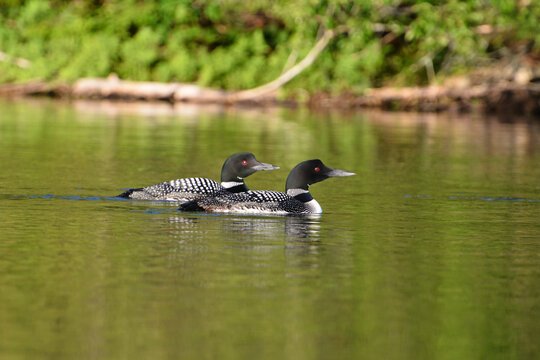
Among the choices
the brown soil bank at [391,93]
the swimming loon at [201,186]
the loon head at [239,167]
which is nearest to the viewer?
the swimming loon at [201,186]

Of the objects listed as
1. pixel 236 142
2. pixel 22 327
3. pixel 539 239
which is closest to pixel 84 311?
pixel 22 327

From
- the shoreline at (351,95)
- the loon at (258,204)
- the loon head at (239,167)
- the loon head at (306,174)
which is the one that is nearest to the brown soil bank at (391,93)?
the shoreline at (351,95)

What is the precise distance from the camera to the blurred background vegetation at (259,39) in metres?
42.6

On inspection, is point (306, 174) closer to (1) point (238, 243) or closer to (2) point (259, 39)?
(1) point (238, 243)

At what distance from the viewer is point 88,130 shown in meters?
30.3

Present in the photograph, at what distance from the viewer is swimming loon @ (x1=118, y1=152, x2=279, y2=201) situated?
15492 mm

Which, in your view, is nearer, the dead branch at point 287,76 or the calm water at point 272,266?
the calm water at point 272,266

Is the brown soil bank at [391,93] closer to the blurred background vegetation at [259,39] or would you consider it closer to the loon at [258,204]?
the blurred background vegetation at [259,39]

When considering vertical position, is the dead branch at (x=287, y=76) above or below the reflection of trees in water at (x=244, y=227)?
above

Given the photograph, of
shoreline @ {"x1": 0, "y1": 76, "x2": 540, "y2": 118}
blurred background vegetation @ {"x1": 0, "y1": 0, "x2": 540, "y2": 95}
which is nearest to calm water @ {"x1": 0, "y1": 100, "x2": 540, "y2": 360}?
blurred background vegetation @ {"x1": 0, "y1": 0, "x2": 540, "y2": 95}

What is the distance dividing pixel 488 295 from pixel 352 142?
18904mm

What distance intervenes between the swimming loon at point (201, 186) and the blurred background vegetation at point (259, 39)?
26208 millimetres

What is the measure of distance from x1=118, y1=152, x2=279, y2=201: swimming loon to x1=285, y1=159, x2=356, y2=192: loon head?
895 mm

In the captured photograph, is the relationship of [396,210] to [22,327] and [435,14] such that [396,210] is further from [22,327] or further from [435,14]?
[435,14]
